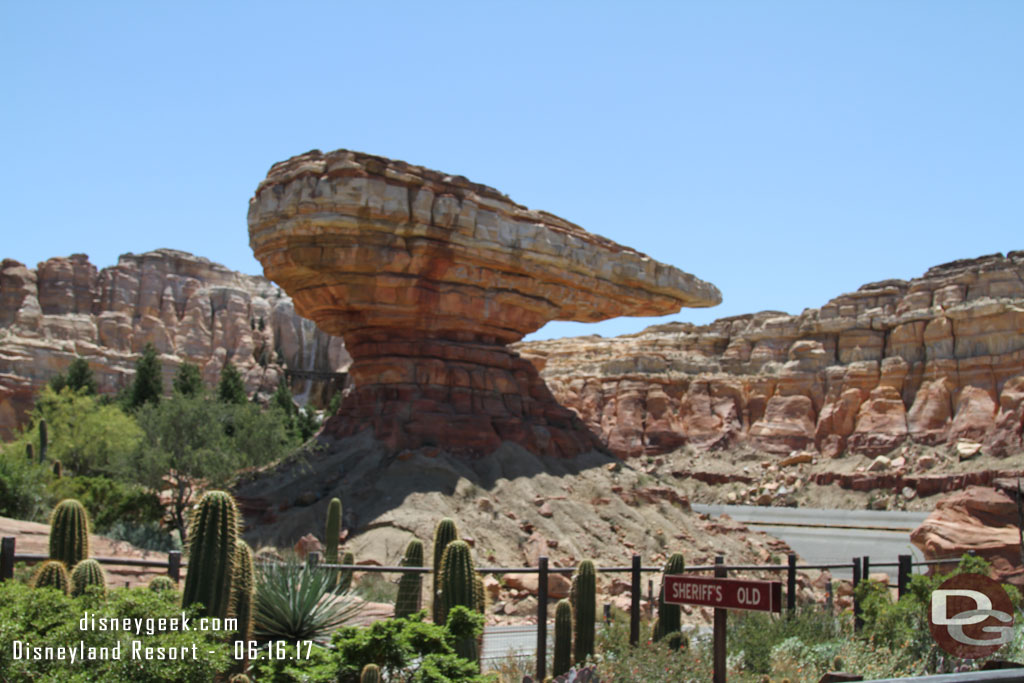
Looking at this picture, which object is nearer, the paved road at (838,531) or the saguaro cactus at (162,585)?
the saguaro cactus at (162,585)

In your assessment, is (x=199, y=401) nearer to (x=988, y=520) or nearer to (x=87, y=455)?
(x=87, y=455)

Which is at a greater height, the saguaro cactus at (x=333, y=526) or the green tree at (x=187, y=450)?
the green tree at (x=187, y=450)

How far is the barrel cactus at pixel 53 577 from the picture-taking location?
746 cm

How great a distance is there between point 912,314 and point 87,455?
38180 millimetres

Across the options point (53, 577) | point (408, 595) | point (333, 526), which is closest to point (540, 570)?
point (408, 595)

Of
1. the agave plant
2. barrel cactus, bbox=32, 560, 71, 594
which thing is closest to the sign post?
the agave plant

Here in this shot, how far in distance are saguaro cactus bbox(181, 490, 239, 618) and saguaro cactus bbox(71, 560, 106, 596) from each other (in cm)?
87

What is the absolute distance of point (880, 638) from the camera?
1119cm

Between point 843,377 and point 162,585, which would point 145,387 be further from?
point 162,585

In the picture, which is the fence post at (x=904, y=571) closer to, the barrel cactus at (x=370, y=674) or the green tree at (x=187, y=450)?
the barrel cactus at (x=370, y=674)

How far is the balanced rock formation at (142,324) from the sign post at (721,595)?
5641 cm

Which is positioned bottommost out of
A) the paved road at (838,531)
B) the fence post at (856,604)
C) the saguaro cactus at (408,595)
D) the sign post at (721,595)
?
Result: the paved road at (838,531)

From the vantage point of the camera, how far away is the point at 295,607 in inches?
346

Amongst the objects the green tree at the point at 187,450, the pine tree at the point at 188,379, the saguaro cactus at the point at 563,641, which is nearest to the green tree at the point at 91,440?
the green tree at the point at 187,450
